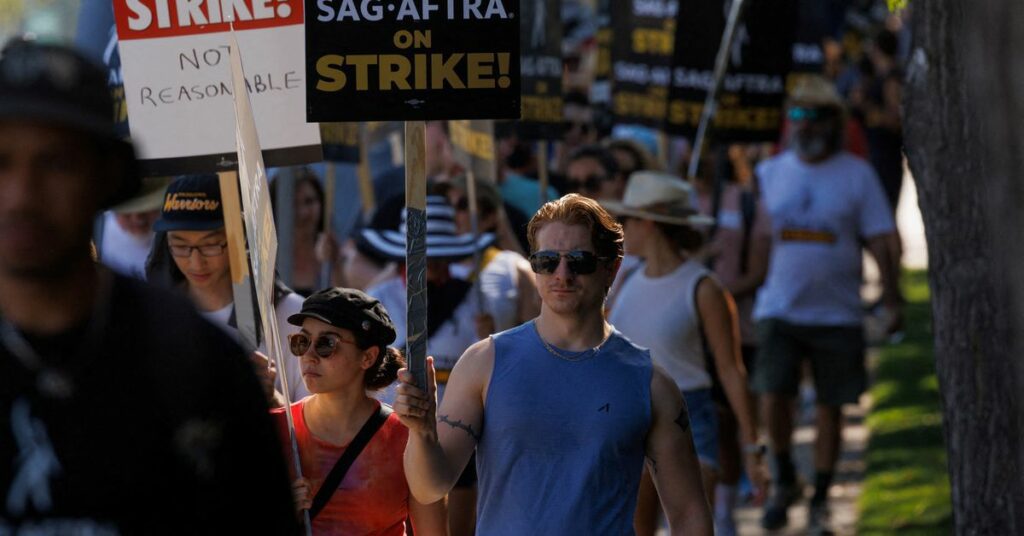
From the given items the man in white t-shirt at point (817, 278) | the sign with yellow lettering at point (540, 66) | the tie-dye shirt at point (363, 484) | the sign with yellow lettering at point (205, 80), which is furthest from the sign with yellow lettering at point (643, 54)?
the tie-dye shirt at point (363, 484)

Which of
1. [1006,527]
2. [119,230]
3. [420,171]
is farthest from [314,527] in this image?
[119,230]

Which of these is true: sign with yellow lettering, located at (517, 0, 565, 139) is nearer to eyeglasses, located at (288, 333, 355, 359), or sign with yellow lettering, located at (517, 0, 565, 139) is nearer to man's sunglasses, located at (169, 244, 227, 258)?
man's sunglasses, located at (169, 244, 227, 258)

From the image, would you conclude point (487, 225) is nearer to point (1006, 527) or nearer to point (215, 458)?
point (1006, 527)

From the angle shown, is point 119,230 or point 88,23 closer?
point 88,23

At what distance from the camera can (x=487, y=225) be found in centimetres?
1009

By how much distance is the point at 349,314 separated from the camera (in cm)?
570

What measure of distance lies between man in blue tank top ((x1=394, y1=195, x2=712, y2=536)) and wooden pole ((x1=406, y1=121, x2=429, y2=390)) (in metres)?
0.14

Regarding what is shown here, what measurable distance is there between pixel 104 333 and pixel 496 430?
8.48ft

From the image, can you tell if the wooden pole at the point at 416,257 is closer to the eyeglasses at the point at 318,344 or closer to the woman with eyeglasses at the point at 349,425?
the woman with eyeglasses at the point at 349,425

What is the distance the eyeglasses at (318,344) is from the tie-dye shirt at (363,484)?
24cm

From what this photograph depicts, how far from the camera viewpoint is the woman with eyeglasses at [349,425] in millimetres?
5359

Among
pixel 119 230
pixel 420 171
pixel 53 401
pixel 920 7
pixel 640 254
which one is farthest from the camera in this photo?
pixel 119 230

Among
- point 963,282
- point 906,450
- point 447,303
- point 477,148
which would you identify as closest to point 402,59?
point 963,282

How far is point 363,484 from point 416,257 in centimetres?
69
